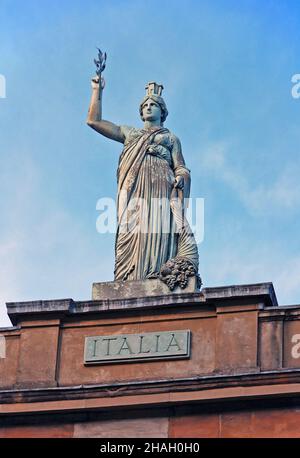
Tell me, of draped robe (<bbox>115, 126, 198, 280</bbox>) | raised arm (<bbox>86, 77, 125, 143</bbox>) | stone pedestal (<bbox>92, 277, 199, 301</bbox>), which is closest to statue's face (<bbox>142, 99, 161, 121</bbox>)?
draped robe (<bbox>115, 126, 198, 280</bbox>)

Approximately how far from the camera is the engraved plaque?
3847cm

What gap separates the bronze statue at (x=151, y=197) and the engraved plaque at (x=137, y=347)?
108 cm

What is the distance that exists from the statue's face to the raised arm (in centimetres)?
57

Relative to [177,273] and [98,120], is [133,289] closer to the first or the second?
[177,273]

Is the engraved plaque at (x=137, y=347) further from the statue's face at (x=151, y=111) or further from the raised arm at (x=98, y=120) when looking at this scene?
the statue's face at (x=151, y=111)

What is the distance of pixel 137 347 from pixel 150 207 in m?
3.04

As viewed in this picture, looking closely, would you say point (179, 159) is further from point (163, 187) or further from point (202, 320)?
point (202, 320)

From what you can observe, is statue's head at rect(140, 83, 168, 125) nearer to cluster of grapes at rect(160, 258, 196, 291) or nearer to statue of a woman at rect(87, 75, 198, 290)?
statue of a woman at rect(87, 75, 198, 290)

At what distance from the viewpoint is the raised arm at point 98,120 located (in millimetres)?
41750

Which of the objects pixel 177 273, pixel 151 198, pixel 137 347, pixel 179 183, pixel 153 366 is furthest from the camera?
pixel 179 183

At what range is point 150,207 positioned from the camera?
40.5 m

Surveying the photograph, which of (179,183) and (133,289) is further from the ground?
(179,183)

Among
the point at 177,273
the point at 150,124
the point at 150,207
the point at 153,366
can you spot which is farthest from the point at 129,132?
the point at 153,366
